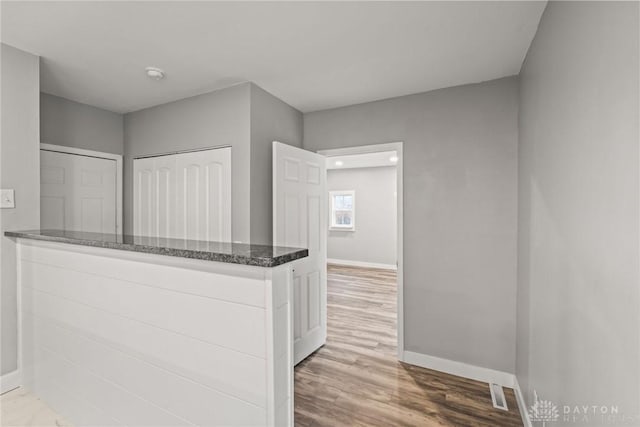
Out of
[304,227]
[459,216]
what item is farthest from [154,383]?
[459,216]

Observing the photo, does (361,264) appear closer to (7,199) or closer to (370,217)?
(370,217)

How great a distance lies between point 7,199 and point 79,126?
4.41 feet

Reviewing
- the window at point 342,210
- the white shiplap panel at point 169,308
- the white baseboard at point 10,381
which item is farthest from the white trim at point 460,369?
the window at point 342,210

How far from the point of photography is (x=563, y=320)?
1.33 metres

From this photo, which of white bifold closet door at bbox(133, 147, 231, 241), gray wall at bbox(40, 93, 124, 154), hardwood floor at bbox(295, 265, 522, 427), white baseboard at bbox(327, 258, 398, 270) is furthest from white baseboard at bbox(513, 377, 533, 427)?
white baseboard at bbox(327, 258, 398, 270)

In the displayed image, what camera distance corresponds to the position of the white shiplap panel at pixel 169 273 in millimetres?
1152

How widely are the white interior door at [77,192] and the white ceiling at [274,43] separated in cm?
69

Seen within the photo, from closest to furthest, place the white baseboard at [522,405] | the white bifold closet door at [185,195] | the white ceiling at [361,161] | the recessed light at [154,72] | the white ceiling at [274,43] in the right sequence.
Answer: the white ceiling at [274,43]
the white baseboard at [522,405]
the recessed light at [154,72]
the white bifold closet door at [185,195]
the white ceiling at [361,161]

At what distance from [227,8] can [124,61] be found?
3.76 ft

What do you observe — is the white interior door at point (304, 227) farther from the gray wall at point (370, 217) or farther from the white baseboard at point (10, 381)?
the gray wall at point (370, 217)

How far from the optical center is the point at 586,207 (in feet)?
3.61

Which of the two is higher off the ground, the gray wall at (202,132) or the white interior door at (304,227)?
the gray wall at (202,132)

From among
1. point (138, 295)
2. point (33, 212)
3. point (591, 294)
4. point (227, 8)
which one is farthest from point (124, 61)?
point (591, 294)

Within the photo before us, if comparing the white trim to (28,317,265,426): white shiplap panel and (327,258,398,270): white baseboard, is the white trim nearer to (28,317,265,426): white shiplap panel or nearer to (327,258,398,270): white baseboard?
(28,317,265,426): white shiplap panel
